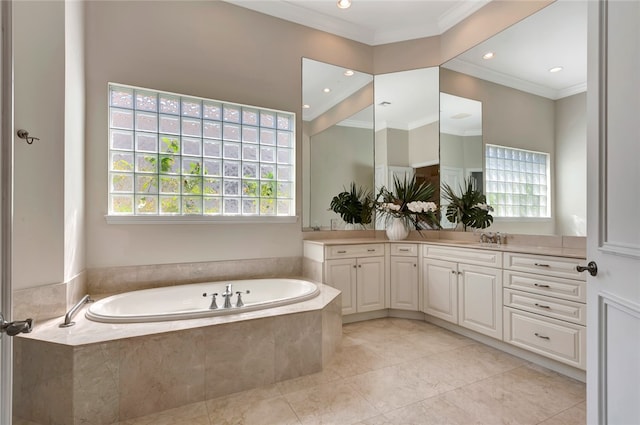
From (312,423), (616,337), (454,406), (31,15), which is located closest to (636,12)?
(616,337)

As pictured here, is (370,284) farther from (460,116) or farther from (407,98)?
(407,98)

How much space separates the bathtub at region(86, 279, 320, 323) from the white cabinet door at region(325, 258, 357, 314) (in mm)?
282

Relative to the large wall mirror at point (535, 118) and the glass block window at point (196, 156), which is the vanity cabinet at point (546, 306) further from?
the glass block window at point (196, 156)

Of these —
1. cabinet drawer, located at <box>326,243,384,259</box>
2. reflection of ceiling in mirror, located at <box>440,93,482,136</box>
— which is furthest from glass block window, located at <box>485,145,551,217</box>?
cabinet drawer, located at <box>326,243,384,259</box>

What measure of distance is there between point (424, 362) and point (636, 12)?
219 cm

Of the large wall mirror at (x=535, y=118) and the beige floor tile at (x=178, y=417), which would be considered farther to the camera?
the large wall mirror at (x=535, y=118)

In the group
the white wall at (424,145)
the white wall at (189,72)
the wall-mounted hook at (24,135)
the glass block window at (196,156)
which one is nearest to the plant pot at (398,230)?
the white wall at (424,145)

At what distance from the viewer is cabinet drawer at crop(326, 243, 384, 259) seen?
291cm

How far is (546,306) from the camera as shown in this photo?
6.85 ft

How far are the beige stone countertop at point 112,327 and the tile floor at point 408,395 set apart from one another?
45 cm

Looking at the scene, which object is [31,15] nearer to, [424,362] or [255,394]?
[255,394]

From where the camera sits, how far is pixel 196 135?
2.79 metres

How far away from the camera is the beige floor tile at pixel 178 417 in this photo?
1.60 meters

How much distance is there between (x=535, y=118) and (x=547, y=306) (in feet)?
5.08
